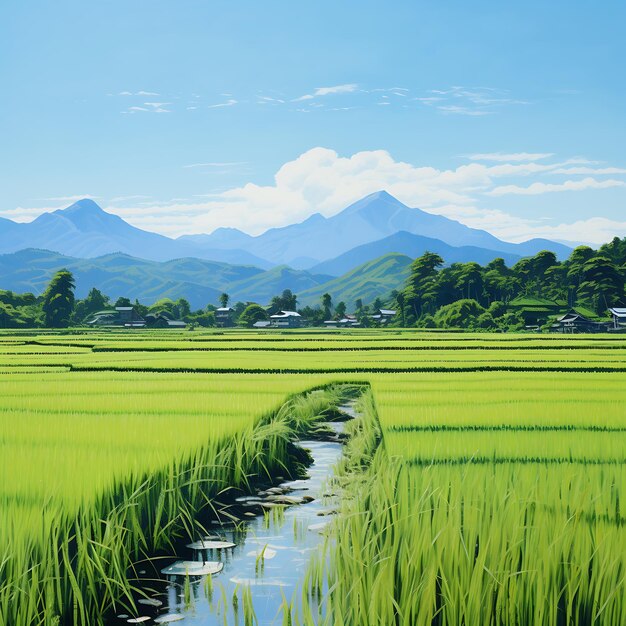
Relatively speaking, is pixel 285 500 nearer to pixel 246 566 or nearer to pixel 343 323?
pixel 246 566

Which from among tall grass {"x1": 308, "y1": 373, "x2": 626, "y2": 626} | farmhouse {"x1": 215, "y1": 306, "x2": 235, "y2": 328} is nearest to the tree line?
farmhouse {"x1": 215, "y1": 306, "x2": 235, "y2": 328}

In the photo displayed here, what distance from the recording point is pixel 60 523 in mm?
5055

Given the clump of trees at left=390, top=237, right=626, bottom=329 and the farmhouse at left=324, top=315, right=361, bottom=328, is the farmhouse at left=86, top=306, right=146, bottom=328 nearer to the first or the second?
the farmhouse at left=324, top=315, right=361, bottom=328

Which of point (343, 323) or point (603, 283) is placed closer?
point (603, 283)

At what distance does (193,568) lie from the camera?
5652mm

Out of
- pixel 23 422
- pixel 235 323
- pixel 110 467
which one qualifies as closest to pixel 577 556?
pixel 110 467

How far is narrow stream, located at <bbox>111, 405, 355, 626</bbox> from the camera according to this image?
189 inches

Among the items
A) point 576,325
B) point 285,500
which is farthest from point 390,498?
point 576,325

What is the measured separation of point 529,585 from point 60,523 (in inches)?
130

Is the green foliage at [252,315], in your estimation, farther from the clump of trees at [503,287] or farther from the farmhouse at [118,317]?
the clump of trees at [503,287]

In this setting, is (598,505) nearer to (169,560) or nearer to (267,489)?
(169,560)

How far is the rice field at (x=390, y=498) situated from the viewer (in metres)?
4.18

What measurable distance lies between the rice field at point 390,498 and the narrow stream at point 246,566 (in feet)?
1.00

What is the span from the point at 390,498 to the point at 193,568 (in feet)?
5.69
